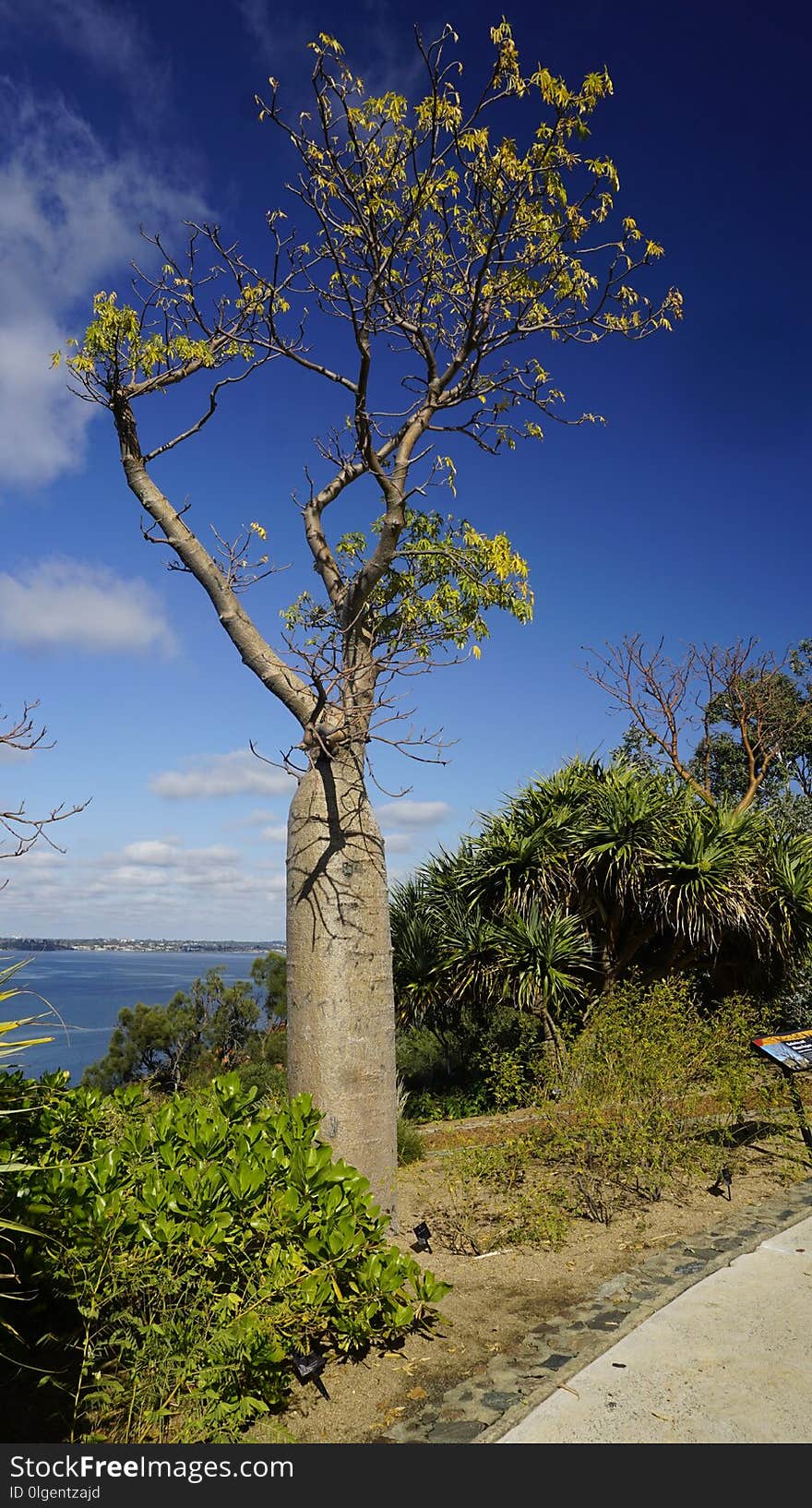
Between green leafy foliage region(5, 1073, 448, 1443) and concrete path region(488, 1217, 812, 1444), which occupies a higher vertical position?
green leafy foliage region(5, 1073, 448, 1443)

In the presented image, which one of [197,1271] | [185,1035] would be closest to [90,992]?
[185,1035]

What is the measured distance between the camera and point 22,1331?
356cm

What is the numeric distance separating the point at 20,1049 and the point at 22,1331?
1.57 metres

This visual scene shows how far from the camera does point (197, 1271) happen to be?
3.24 metres

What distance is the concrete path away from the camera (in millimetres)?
2887

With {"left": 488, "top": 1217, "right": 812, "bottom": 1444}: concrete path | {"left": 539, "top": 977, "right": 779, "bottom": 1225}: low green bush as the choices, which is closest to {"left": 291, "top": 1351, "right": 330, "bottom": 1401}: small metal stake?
{"left": 488, "top": 1217, "right": 812, "bottom": 1444}: concrete path

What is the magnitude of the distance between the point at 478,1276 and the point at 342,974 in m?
1.65

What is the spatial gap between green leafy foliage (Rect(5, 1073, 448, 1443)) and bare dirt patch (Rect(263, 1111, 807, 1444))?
0.14 meters

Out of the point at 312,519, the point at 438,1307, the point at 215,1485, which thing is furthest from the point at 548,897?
the point at 215,1485

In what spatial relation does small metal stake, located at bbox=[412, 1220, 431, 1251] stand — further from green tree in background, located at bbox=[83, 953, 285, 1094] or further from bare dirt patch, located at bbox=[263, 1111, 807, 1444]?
green tree in background, located at bbox=[83, 953, 285, 1094]

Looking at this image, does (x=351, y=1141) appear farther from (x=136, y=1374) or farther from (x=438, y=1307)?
(x=136, y=1374)

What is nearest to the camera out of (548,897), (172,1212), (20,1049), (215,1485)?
(215,1485)

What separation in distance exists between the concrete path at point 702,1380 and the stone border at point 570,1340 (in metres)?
0.06

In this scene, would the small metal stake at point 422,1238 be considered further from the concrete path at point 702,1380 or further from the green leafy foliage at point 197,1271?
the concrete path at point 702,1380
